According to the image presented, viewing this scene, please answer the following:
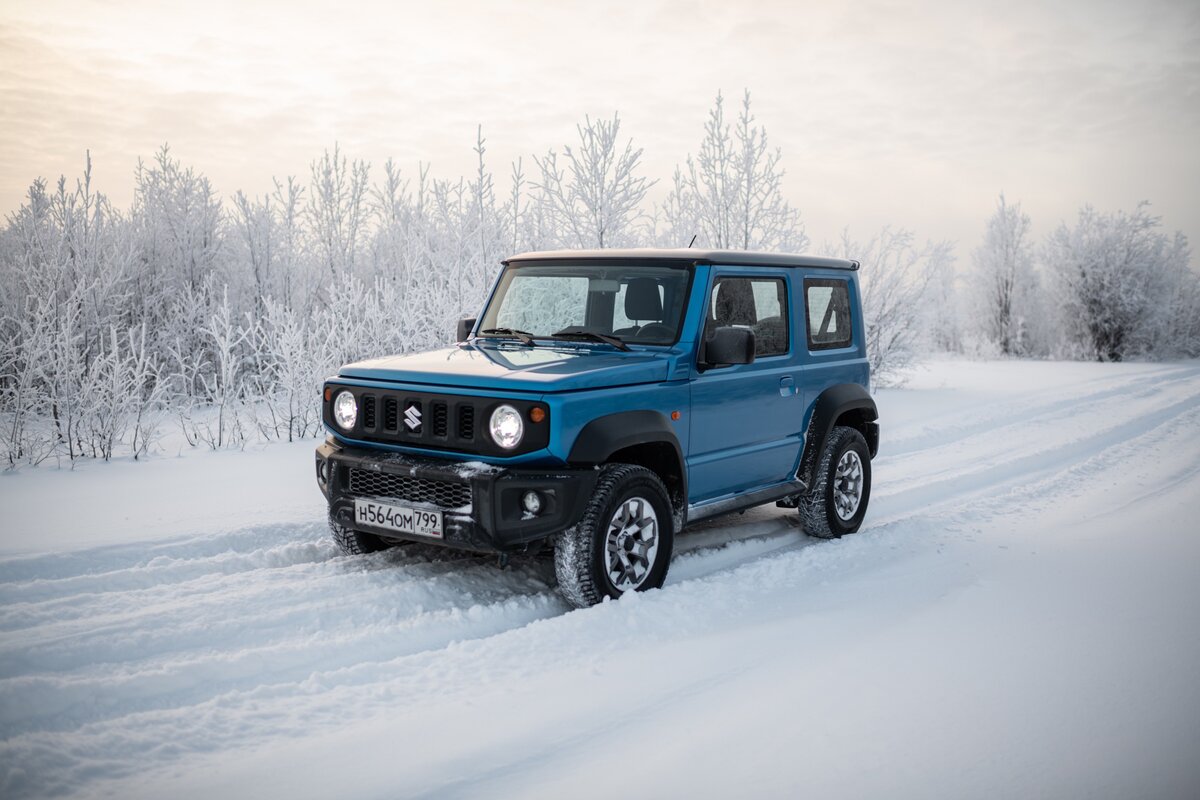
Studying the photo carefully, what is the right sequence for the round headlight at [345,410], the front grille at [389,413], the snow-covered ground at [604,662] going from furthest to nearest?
1. the round headlight at [345,410]
2. the front grille at [389,413]
3. the snow-covered ground at [604,662]

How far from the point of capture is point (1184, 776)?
319cm

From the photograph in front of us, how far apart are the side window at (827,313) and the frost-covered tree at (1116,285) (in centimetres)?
2683

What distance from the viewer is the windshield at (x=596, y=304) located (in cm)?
527

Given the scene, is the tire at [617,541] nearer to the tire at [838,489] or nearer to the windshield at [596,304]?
the windshield at [596,304]

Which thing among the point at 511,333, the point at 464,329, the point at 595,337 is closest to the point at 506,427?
the point at 595,337

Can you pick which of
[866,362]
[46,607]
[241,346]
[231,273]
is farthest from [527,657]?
[231,273]

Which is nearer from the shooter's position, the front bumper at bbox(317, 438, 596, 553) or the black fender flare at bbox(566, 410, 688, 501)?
the front bumper at bbox(317, 438, 596, 553)

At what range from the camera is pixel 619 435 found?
460cm

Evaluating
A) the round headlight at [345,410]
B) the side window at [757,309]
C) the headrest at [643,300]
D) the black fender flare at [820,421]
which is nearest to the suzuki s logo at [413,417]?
the round headlight at [345,410]

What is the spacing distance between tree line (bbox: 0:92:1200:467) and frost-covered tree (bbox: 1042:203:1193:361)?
14711mm

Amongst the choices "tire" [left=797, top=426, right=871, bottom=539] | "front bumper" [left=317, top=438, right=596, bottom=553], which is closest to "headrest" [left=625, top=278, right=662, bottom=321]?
"front bumper" [left=317, top=438, right=596, bottom=553]

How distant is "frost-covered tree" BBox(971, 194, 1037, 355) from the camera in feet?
108

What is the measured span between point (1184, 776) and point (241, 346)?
1466 cm

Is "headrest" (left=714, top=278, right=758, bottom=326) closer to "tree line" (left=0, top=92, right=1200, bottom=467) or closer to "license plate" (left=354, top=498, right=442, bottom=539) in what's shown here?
"license plate" (left=354, top=498, right=442, bottom=539)
